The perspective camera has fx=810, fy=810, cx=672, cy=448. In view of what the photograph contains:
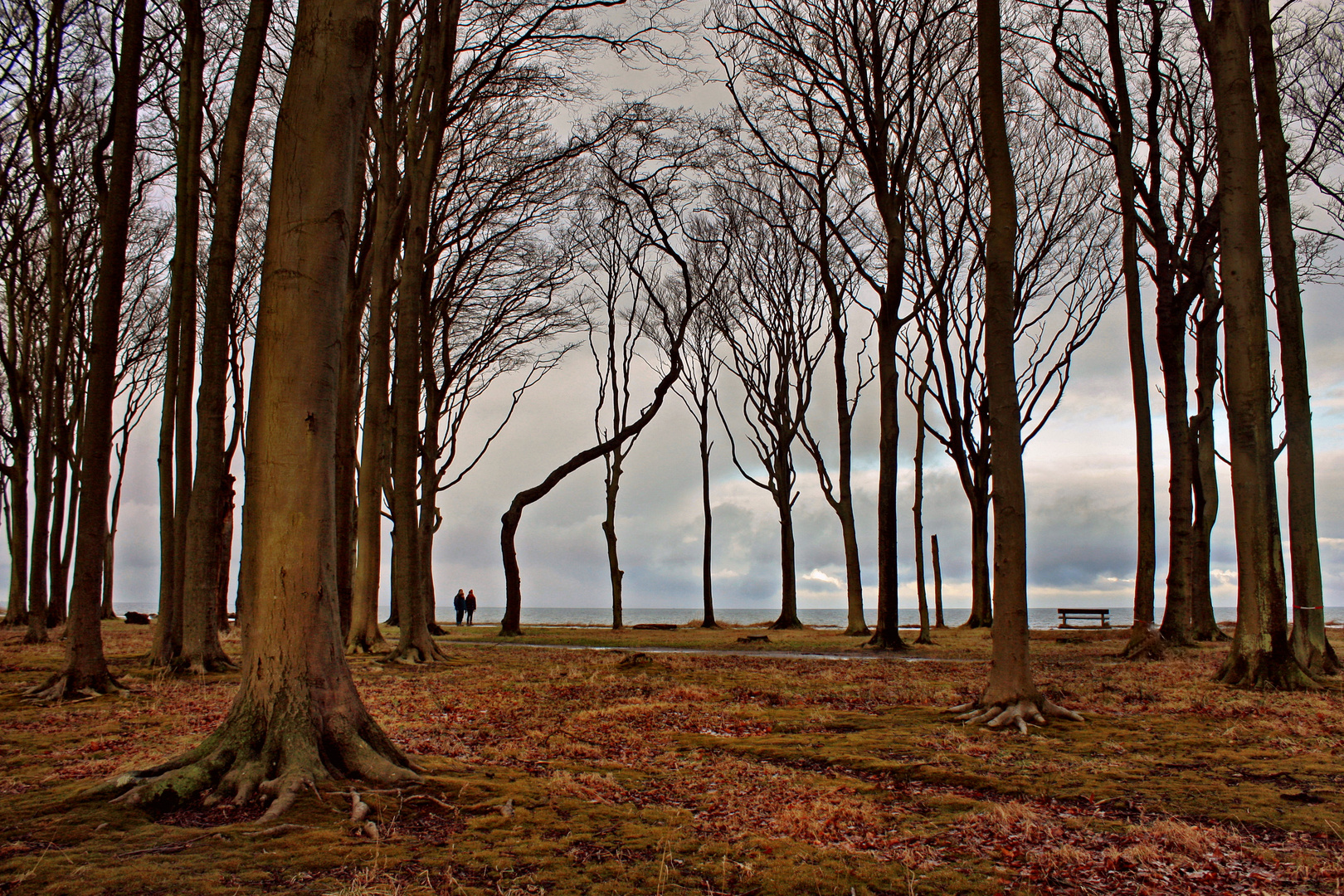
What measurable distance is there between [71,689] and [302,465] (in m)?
5.52

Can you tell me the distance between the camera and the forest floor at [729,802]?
317cm

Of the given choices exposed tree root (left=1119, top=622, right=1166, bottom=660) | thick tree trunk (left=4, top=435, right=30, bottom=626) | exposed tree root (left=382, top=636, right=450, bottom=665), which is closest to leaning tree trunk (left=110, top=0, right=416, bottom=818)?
exposed tree root (left=382, top=636, right=450, bottom=665)

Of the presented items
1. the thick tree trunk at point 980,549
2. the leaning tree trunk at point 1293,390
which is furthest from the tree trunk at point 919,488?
the leaning tree trunk at point 1293,390

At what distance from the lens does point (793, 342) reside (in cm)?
2467

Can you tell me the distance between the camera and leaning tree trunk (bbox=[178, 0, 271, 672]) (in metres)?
9.78

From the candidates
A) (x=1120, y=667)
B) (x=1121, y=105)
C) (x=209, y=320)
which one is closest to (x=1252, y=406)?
(x=1120, y=667)

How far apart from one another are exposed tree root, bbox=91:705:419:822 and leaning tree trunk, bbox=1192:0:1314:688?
924 cm

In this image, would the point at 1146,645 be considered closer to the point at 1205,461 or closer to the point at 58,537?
the point at 1205,461

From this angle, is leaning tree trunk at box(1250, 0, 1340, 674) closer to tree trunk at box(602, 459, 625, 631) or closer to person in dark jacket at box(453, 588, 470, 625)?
tree trunk at box(602, 459, 625, 631)

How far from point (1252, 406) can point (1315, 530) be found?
6.12ft

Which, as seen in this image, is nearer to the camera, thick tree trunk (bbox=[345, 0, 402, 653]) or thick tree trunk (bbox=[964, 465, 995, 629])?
thick tree trunk (bbox=[345, 0, 402, 653])

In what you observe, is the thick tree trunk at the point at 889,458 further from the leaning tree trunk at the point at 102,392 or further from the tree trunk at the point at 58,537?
the tree trunk at the point at 58,537

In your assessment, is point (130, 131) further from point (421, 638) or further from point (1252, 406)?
point (1252, 406)

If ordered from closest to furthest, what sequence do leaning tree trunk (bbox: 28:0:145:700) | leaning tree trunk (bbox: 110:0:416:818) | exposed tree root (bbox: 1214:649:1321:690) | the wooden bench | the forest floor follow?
the forest floor
leaning tree trunk (bbox: 110:0:416:818)
leaning tree trunk (bbox: 28:0:145:700)
exposed tree root (bbox: 1214:649:1321:690)
the wooden bench
